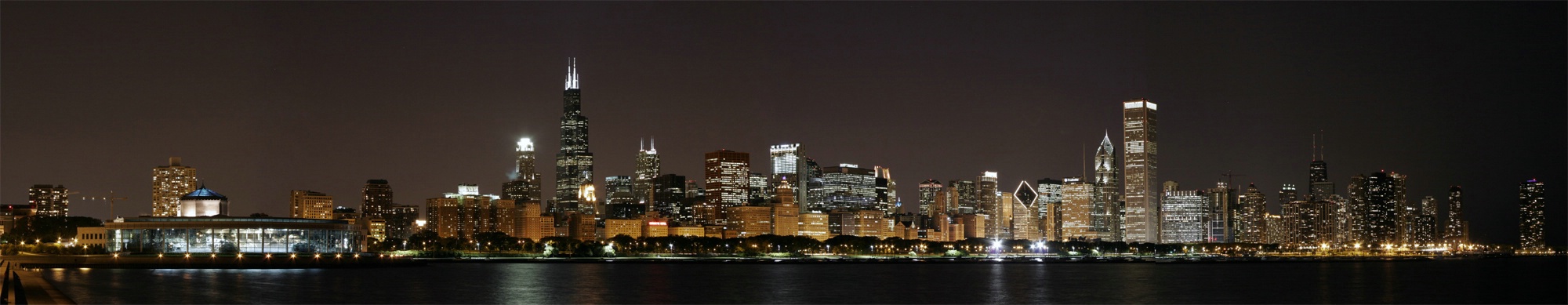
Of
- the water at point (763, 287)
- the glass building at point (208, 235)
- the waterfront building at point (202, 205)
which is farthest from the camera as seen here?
the waterfront building at point (202, 205)

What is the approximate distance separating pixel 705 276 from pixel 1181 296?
165 ft

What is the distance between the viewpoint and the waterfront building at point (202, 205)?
15150cm

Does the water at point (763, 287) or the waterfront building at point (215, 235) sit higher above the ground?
the waterfront building at point (215, 235)

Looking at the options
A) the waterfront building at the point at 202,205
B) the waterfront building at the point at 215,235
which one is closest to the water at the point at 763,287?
the waterfront building at the point at 215,235

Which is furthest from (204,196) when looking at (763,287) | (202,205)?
(763,287)

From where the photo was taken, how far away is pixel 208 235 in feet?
456

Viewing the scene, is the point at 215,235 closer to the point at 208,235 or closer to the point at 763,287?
the point at 208,235

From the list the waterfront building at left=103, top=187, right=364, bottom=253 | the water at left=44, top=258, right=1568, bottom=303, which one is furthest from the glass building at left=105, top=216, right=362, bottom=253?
the water at left=44, top=258, right=1568, bottom=303

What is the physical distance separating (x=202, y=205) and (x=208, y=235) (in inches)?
572

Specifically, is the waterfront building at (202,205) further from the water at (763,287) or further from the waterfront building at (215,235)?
the water at (763,287)

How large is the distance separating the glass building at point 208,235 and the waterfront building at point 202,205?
29.1 feet

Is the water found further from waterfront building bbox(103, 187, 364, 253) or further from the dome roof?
the dome roof

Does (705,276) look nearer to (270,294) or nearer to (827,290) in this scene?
(827,290)

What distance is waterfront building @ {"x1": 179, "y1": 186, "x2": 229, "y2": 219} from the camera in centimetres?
15150
